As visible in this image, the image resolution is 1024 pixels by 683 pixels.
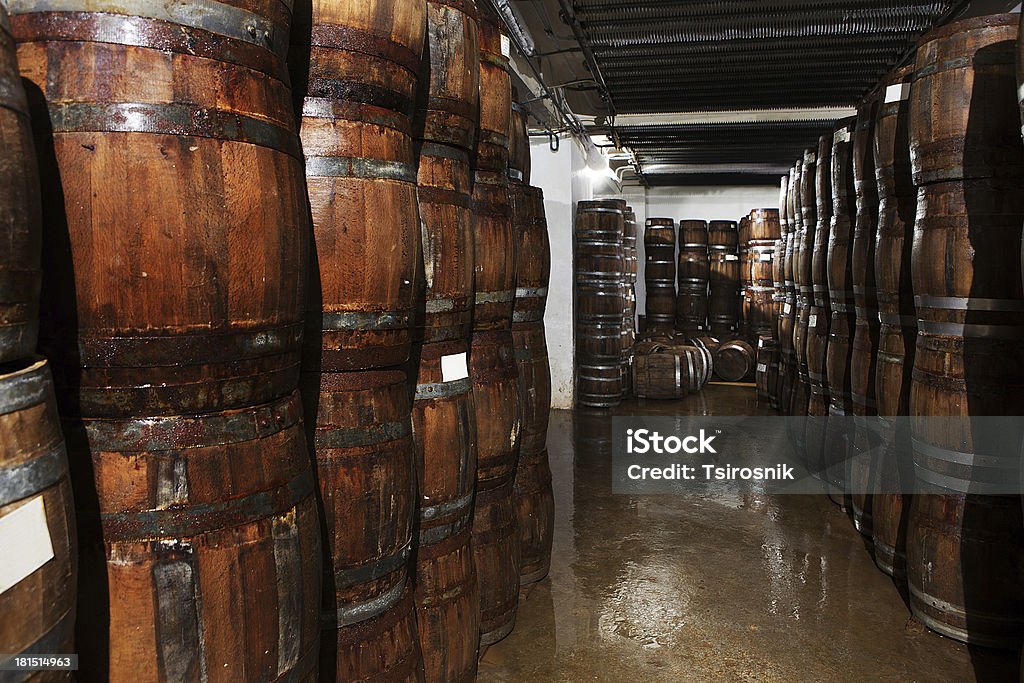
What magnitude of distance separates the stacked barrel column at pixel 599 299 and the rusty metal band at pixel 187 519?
25.4 feet

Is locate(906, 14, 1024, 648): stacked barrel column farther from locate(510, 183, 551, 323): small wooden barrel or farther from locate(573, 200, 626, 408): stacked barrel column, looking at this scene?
locate(573, 200, 626, 408): stacked barrel column

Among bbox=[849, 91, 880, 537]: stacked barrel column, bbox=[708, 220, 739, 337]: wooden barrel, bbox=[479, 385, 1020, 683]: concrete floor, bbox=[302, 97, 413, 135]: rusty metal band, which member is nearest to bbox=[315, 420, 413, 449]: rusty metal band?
bbox=[302, 97, 413, 135]: rusty metal band

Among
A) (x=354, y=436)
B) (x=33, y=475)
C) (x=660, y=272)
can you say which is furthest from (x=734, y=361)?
(x=33, y=475)

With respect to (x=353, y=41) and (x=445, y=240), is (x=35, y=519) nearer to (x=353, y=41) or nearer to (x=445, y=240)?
(x=353, y=41)

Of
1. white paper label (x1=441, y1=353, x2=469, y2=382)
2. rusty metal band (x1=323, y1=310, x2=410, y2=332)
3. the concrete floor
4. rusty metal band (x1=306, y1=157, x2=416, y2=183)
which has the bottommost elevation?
the concrete floor

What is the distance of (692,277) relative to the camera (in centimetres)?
1271

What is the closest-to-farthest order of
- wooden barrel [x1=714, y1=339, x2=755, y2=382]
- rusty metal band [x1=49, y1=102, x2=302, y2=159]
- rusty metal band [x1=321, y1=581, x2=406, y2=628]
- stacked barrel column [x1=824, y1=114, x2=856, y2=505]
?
1. rusty metal band [x1=49, y1=102, x2=302, y2=159]
2. rusty metal band [x1=321, y1=581, x2=406, y2=628]
3. stacked barrel column [x1=824, y1=114, x2=856, y2=505]
4. wooden barrel [x1=714, y1=339, x2=755, y2=382]

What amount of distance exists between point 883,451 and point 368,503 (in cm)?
336

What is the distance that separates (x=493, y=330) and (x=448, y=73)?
1086 millimetres

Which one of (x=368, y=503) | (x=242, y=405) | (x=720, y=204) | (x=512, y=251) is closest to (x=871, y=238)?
(x=512, y=251)

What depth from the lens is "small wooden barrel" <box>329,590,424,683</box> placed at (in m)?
1.97

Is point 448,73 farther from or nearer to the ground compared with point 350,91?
farther from the ground

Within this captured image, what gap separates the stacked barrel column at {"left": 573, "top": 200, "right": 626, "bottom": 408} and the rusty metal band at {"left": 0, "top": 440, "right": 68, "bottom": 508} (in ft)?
26.5

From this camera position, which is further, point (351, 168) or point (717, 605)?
point (717, 605)
